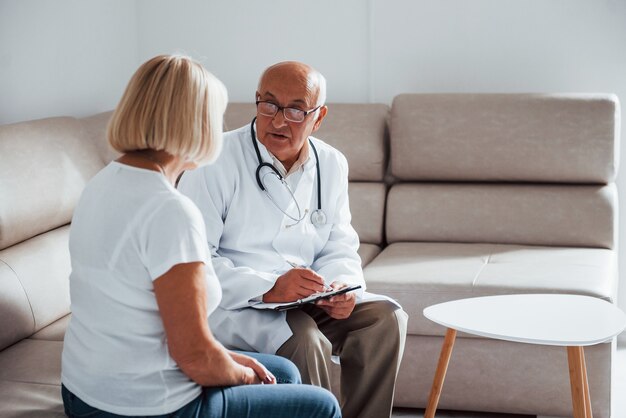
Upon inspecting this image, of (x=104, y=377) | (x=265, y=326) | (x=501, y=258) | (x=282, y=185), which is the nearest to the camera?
(x=104, y=377)

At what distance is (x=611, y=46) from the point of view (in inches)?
145

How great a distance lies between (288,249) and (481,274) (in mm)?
762

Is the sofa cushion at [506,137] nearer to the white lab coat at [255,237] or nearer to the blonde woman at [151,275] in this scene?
the white lab coat at [255,237]

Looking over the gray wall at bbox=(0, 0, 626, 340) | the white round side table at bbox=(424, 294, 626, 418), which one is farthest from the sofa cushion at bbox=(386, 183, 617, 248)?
the white round side table at bbox=(424, 294, 626, 418)

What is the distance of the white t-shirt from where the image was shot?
5.30 ft

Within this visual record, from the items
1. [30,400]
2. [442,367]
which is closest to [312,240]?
[442,367]

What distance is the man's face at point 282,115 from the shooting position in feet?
8.17

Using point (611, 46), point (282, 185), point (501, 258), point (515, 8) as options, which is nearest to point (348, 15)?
point (515, 8)

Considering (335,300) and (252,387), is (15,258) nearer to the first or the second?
(335,300)

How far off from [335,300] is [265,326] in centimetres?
19

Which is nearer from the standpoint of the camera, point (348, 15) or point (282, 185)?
point (282, 185)

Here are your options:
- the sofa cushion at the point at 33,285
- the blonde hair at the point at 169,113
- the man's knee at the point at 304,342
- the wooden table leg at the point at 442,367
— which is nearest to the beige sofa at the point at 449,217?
the sofa cushion at the point at 33,285

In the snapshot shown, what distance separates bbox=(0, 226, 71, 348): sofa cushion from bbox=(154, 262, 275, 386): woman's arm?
92 centimetres

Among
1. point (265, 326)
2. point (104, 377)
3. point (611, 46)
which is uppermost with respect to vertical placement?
point (611, 46)
